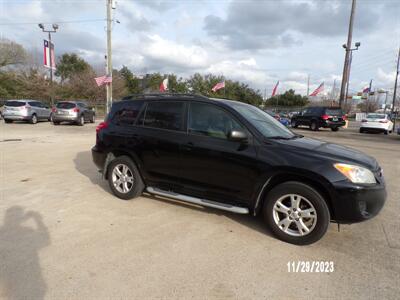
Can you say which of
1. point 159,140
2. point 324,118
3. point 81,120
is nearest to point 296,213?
point 159,140

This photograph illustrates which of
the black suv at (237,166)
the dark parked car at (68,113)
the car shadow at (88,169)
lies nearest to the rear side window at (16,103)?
the dark parked car at (68,113)

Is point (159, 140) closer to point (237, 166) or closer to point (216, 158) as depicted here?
point (216, 158)

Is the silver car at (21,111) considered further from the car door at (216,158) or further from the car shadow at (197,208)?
the car door at (216,158)

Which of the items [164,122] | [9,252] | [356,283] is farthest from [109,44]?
[356,283]

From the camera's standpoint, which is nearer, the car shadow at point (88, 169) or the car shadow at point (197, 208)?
the car shadow at point (197, 208)

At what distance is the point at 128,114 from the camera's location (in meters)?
5.04

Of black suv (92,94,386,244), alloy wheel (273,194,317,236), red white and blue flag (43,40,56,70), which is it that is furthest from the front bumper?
red white and blue flag (43,40,56,70)

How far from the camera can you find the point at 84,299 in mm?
2498

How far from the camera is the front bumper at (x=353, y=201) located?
330 centimetres

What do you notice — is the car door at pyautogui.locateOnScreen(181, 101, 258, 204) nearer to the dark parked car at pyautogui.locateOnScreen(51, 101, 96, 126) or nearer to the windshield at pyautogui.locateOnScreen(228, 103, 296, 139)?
the windshield at pyautogui.locateOnScreen(228, 103, 296, 139)

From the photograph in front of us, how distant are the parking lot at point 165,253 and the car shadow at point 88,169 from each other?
76 cm

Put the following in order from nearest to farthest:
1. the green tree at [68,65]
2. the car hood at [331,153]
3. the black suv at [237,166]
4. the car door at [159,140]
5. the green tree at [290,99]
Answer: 1. the black suv at [237,166]
2. the car hood at [331,153]
3. the car door at [159,140]
4. the green tree at [68,65]
5. the green tree at [290,99]

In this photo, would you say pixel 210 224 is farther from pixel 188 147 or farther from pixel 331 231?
pixel 331 231

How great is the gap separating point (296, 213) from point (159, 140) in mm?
2225
